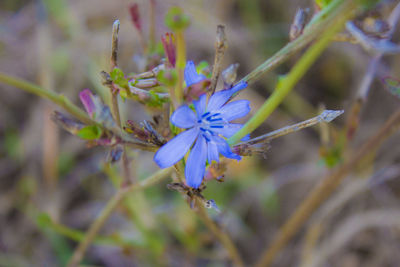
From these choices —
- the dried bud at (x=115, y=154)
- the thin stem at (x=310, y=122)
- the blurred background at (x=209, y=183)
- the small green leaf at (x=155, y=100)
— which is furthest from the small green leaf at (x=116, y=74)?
the blurred background at (x=209, y=183)

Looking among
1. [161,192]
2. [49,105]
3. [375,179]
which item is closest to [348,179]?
[375,179]

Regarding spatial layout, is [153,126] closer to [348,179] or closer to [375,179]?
[375,179]

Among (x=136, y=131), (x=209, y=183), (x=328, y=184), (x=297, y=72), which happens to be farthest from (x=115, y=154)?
(x=209, y=183)

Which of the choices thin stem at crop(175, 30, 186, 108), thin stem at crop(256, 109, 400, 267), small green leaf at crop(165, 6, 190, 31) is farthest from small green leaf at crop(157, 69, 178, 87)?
thin stem at crop(256, 109, 400, 267)

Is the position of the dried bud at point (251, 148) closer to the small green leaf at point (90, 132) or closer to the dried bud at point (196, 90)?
the dried bud at point (196, 90)

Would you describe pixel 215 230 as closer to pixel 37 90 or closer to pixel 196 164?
pixel 196 164
